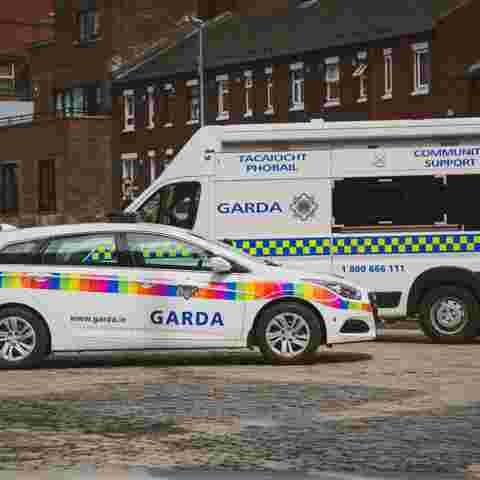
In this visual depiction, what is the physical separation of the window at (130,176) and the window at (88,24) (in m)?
7.34

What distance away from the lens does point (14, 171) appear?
271ft

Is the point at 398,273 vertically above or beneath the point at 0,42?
beneath

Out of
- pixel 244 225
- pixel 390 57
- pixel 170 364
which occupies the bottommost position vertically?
pixel 170 364

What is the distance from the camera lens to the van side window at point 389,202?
24109 millimetres

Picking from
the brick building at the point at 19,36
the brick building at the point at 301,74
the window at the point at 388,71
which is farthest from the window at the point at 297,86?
the brick building at the point at 19,36

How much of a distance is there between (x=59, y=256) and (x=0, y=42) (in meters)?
81.9

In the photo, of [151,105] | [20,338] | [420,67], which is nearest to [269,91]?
[151,105]

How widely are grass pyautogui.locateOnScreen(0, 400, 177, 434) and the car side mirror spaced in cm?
463

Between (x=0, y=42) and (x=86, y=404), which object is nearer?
(x=86, y=404)

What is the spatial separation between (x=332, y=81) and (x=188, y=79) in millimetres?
9515

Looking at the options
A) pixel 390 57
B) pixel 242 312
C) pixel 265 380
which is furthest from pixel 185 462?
pixel 390 57

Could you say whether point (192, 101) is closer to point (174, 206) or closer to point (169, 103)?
point (169, 103)

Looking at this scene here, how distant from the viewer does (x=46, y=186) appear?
79438mm

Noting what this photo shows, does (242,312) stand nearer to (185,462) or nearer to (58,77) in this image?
(185,462)
